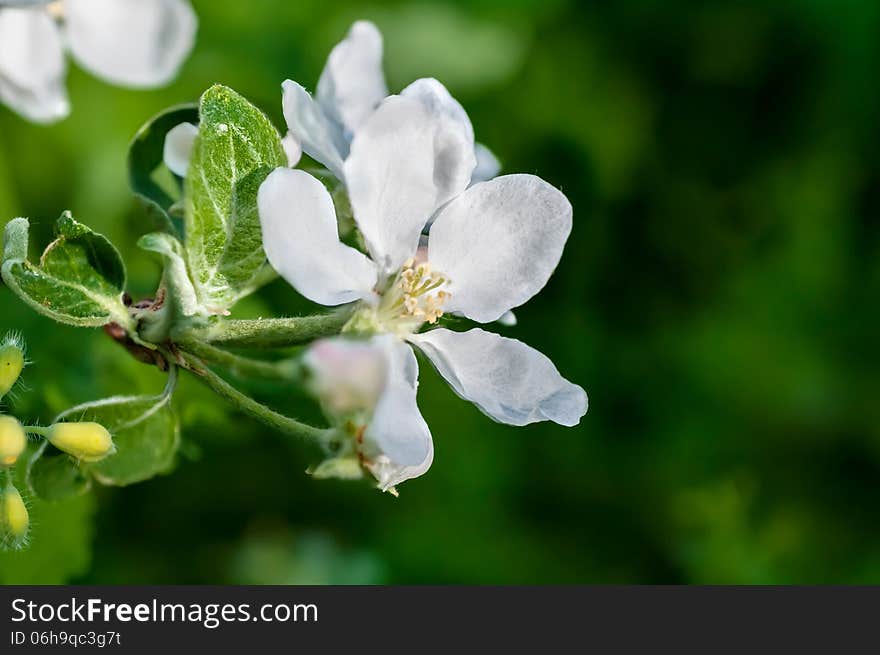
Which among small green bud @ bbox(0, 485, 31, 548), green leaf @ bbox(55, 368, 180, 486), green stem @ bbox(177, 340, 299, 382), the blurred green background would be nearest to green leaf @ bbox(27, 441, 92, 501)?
green leaf @ bbox(55, 368, 180, 486)

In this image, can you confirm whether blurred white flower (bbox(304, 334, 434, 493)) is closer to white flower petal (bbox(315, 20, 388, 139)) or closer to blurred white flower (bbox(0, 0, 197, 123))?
white flower petal (bbox(315, 20, 388, 139))

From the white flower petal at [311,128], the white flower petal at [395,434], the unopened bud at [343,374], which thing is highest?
the white flower petal at [311,128]

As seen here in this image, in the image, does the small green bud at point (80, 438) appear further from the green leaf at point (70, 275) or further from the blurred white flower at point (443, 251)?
the blurred white flower at point (443, 251)

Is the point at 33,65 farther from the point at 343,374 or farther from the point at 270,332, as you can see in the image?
the point at 343,374

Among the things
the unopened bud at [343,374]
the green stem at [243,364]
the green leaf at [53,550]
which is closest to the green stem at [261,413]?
the green stem at [243,364]

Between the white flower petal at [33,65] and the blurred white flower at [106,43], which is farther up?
the blurred white flower at [106,43]

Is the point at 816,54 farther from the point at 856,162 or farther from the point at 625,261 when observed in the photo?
the point at 625,261
